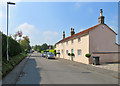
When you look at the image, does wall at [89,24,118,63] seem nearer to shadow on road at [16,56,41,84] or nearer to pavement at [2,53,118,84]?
pavement at [2,53,118,84]

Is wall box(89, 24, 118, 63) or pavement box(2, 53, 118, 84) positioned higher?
wall box(89, 24, 118, 63)

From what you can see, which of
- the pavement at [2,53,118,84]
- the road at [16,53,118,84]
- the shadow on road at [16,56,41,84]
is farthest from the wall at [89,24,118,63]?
the shadow on road at [16,56,41,84]

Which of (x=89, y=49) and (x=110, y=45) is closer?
(x=89, y=49)

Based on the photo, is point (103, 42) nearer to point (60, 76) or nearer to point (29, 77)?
point (60, 76)

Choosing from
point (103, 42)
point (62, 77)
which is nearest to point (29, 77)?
point (62, 77)

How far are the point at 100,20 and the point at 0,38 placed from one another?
15266 millimetres

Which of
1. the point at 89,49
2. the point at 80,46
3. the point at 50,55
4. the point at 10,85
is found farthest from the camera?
the point at 50,55

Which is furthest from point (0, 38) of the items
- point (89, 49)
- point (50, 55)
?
point (50, 55)

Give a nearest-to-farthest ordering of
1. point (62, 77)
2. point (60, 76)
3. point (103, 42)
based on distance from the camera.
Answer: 1. point (62, 77)
2. point (60, 76)
3. point (103, 42)

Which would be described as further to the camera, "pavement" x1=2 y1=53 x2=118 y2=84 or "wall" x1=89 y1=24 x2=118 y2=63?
"wall" x1=89 y1=24 x2=118 y2=63

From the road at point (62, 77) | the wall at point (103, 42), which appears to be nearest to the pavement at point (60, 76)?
the road at point (62, 77)

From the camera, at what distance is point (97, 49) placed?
54.1 ft

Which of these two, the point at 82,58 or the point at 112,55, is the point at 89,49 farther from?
the point at 112,55

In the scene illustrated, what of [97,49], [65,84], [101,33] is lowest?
[65,84]
